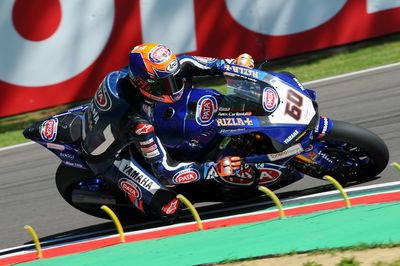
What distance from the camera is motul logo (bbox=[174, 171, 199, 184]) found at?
6.56 metres

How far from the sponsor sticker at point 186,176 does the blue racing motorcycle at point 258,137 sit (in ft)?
0.05

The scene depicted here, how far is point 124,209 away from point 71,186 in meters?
0.49

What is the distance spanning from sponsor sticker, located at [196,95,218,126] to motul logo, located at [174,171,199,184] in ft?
1.29

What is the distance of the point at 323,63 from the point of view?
12414 millimetres

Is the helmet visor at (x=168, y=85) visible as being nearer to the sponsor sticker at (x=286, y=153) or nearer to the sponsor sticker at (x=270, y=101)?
the sponsor sticker at (x=270, y=101)

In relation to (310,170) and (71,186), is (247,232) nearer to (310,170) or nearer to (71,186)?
(310,170)

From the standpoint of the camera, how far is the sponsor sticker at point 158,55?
21.0 ft

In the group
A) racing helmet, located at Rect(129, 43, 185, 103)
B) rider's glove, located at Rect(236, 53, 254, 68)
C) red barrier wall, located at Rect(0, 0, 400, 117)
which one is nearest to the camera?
racing helmet, located at Rect(129, 43, 185, 103)

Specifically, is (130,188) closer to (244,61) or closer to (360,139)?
(244,61)

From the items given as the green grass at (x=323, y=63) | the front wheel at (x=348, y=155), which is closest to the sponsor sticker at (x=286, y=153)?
the front wheel at (x=348, y=155)

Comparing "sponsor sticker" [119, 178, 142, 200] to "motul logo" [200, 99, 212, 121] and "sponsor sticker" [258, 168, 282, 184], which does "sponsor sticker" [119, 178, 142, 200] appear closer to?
"motul logo" [200, 99, 212, 121]

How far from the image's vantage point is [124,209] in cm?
728

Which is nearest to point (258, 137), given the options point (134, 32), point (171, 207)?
point (171, 207)

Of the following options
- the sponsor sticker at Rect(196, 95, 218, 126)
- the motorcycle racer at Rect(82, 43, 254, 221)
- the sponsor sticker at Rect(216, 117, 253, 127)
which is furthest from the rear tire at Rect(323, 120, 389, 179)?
the sponsor sticker at Rect(196, 95, 218, 126)
